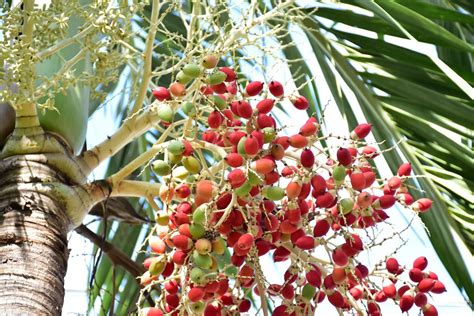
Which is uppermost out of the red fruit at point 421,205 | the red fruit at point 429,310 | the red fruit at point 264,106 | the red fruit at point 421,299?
the red fruit at point 264,106

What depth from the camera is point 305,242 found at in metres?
1.08

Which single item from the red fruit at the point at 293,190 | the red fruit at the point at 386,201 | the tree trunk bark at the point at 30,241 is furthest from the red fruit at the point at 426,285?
the tree trunk bark at the point at 30,241

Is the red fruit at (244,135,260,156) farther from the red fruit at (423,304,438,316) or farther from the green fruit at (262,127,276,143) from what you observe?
the red fruit at (423,304,438,316)

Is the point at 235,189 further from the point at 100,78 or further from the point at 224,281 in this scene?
the point at 100,78

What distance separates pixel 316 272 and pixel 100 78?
1.44ft

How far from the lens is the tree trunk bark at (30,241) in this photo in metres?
1.09

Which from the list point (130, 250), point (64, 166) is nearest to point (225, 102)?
point (64, 166)

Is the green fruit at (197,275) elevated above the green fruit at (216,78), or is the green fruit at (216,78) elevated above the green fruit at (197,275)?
the green fruit at (216,78)

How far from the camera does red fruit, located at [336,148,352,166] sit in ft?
3.54

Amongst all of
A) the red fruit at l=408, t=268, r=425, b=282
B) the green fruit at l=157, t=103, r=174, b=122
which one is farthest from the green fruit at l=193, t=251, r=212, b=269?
the red fruit at l=408, t=268, r=425, b=282

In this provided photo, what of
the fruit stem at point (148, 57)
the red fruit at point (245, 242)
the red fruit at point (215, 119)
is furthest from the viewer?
the fruit stem at point (148, 57)

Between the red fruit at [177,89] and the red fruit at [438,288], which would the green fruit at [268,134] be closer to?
the red fruit at [177,89]

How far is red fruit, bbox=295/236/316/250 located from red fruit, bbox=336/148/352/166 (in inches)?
4.2

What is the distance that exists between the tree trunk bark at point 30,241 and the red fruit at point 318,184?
377 millimetres
